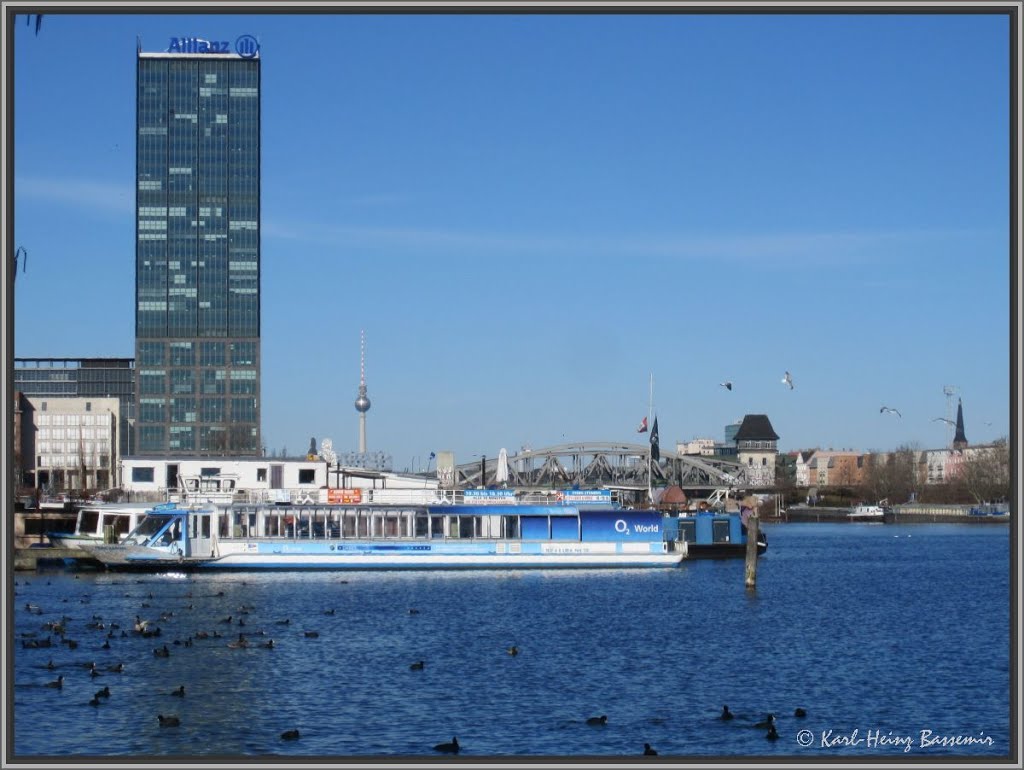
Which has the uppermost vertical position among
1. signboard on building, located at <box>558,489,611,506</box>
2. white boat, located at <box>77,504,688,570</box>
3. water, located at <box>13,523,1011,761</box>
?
signboard on building, located at <box>558,489,611,506</box>

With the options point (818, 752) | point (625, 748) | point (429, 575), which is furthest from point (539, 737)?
point (429, 575)

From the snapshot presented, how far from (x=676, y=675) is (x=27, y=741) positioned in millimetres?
19484

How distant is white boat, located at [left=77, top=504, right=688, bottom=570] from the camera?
80562 mm

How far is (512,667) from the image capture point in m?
46.3

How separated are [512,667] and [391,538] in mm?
37942

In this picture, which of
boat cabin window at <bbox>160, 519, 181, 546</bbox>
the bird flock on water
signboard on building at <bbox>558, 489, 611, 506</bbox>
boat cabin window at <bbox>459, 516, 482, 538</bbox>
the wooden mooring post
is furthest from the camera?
signboard on building at <bbox>558, 489, 611, 506</bbox>

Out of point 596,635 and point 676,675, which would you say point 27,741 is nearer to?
point 676,675

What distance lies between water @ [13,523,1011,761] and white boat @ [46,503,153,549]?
3376 millimetres

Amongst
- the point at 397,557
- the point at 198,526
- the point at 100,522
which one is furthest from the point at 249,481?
the point at 397,557

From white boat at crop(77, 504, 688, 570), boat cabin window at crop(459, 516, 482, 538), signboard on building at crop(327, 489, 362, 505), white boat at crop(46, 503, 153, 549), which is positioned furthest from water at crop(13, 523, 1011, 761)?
signboard on building at crop(327, 489, 362, 505)

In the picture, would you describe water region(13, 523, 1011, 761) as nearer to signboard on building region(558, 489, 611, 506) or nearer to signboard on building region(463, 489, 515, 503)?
signboard on building region(463, 489, 515, 503)

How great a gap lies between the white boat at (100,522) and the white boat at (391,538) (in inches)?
55.6

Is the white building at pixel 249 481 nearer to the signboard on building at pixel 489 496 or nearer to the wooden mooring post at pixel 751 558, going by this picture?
the signboard on building at pixel 489 496

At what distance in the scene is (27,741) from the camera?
34281 millimetres
